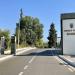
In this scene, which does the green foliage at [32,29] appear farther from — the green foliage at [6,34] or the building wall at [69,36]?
the building wall at [69,36]

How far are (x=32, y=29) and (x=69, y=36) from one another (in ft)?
298

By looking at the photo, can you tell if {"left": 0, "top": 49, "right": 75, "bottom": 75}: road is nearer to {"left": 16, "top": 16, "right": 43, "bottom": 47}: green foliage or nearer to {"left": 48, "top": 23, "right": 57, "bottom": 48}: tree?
{"left": 16, "top": 16, "right": 43, "bottom": 47}: green foliage

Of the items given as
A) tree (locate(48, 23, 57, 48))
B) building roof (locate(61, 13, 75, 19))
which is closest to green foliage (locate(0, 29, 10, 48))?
building roof (locate(61, 13, 75, 19))

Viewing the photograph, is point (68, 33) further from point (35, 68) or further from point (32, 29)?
point (32, 29)

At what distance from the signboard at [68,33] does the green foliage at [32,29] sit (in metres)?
78.7

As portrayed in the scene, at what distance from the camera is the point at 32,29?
137 metres

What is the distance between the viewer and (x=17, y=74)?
17.2m

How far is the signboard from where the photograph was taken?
1817 inches

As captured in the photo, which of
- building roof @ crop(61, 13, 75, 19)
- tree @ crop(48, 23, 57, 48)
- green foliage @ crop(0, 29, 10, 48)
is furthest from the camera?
tree @ crop(48, 23, 57, 48)

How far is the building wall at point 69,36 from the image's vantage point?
46.1m

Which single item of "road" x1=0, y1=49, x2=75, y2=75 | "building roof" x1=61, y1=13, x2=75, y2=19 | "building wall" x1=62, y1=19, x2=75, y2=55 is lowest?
"road" x1=0, y1=49, x2=75, y2=75

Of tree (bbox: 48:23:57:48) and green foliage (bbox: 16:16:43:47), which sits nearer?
green foliage (bbox: 16:16:43:47)

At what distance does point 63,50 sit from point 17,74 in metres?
30.2

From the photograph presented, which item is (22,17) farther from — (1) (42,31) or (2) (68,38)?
(2) (68,38)
